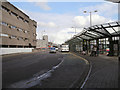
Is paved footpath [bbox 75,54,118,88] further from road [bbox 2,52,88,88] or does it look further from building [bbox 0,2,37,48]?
building [bbox 0,2,37,48]

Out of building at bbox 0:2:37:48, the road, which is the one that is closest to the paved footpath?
the road

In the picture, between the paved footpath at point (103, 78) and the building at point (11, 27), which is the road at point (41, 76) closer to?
the paved footpath at point (103, 78)

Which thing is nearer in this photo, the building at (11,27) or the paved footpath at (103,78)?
the paved footpath at (103,78)

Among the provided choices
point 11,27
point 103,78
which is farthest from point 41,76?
point 11,27

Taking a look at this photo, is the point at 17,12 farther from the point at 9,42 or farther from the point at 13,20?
the point at 9,42

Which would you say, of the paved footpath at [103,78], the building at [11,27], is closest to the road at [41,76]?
the paved footpath at [103,78]

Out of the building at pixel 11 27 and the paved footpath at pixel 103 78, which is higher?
the building at pixel 11 27

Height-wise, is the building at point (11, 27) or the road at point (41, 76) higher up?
the building at point (11, 27)

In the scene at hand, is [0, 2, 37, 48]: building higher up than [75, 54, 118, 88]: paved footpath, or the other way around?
[0, 2, 37, 48]: building

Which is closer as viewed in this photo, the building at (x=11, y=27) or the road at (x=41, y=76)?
the road at (x=41, y=76)

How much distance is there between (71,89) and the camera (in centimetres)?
477

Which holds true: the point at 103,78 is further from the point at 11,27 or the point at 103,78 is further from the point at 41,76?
the point at 11,27

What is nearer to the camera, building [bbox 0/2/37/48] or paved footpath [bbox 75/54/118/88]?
paved footpath [bbox 75/54/118/88]

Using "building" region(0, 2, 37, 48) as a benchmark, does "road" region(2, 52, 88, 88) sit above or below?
below
